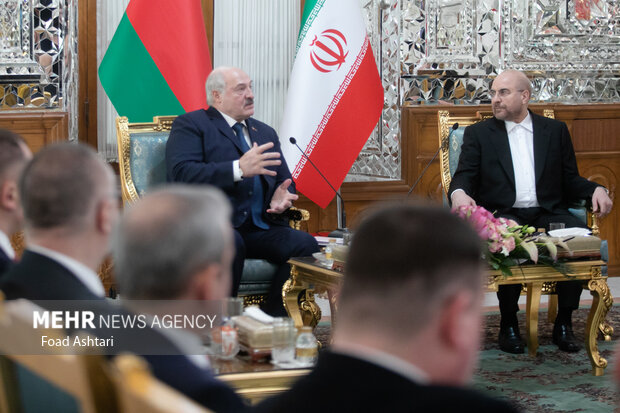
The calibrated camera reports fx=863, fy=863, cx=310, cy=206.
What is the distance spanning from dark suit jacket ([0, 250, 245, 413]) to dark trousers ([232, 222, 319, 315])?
2432 mm

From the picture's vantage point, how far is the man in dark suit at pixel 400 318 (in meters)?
0.96

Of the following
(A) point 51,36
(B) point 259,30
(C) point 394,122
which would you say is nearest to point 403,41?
(C) point 394,122

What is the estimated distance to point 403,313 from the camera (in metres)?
0.98

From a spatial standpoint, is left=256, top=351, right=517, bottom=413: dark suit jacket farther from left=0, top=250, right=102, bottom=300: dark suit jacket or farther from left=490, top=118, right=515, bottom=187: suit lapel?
left=490, top=118, right=515, bottom=187: suit lapel

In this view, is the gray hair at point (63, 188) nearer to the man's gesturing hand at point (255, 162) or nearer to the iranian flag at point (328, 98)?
the man's gesturing hand at point (255, 162)

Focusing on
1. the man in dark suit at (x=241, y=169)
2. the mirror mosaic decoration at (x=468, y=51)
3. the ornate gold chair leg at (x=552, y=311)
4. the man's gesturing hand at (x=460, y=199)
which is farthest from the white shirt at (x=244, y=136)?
the ornate gold chair leg at (x=552, y=311)

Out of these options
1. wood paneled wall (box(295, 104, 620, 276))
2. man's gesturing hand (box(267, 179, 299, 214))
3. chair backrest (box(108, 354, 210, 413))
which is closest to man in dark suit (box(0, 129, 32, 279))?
chair backrest (box(108, 354, 210, 413))

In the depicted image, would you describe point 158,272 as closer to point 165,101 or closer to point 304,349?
point 304,349

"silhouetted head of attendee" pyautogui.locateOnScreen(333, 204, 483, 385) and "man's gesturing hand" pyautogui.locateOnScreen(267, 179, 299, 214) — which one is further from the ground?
"silhouetted head of attendee" pyautogui.locateOnScreen(333, 204, 483, 385)

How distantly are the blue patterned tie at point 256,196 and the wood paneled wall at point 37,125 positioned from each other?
4.50 feet

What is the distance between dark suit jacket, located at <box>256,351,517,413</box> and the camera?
0.90 metres

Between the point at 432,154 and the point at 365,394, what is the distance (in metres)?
5.08

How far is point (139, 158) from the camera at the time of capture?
15.1 feet

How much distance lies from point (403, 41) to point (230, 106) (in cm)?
182
